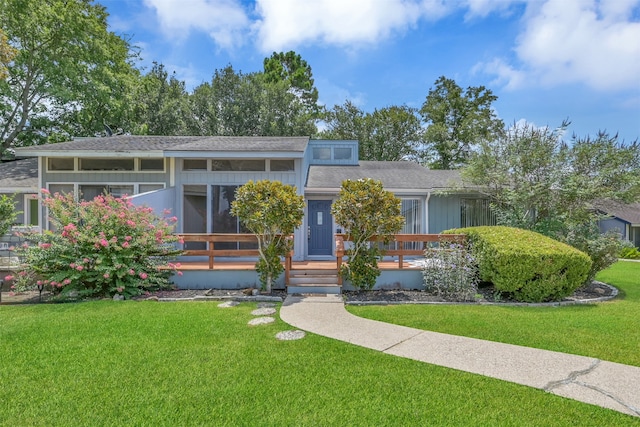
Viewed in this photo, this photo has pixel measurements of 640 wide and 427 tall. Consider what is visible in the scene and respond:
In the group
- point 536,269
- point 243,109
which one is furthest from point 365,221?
point 243,109

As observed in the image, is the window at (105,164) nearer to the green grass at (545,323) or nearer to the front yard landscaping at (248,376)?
the front yard landscaping at (248,376)

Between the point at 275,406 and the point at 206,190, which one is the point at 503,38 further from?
the point at 275,406

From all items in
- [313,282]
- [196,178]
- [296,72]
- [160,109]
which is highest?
[296,72]

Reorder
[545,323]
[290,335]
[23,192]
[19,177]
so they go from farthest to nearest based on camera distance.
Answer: [19,177] → [23,192] → [545,323] → [290,335]

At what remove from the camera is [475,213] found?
37.3 feet

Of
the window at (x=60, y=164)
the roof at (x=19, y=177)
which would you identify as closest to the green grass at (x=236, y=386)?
the window at (x=60, y=164)

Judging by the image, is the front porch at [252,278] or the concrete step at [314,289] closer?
the concrete step at [314,289]

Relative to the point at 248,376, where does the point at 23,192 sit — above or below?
above

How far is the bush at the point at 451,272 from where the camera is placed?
275 inches

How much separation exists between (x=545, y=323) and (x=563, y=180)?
5.47 meters

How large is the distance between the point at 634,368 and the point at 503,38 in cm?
1174

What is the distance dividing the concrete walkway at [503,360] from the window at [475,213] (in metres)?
7.44

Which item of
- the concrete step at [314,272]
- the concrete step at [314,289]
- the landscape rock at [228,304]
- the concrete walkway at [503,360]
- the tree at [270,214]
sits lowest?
the concrete walkway at [503,360]

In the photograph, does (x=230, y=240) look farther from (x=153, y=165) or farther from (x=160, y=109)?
(x=160, y=109)
